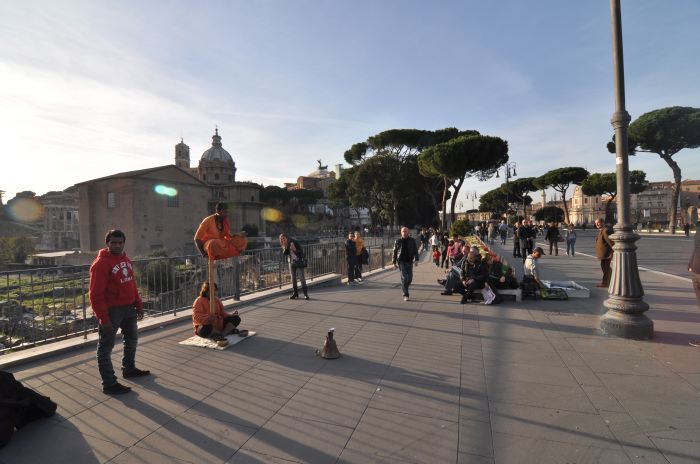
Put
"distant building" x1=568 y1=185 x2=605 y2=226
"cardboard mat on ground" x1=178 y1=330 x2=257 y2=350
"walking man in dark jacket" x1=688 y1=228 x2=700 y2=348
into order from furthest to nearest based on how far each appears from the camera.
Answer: "distant building" x1=568 y1=185 x2=605 y2=226
"cardboard mat on ground" x1=178 y1=330 x2=257 y2=350
"walking man in dark jacket" x1=688 y1=228 x2=700 y2=348

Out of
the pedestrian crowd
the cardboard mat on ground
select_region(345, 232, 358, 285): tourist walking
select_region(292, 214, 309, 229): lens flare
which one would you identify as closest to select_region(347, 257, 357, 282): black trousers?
select_region(345, 232, 358, 285): tourist walking

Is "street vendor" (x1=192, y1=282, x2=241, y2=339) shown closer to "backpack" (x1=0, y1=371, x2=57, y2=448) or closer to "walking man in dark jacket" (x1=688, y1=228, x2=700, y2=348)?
"backpack" (x1=0, y1=371, x2=57, y2=448)

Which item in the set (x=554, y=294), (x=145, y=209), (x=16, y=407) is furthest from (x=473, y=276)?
(x=145, y=209)

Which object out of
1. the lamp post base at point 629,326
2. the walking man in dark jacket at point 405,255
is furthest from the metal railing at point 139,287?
the lamp post base at point 629,326

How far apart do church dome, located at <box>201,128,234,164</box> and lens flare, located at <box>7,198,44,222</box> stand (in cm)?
4772

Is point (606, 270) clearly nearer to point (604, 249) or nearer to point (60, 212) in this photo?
point (604, 249)

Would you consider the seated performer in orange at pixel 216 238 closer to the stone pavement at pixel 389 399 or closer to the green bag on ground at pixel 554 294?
the stone pavement at pixel 389 399

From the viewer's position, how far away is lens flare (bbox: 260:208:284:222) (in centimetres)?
7488

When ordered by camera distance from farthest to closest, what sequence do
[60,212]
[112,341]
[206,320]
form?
[60,212]
[206,320]
[112,341]

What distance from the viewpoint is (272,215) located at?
3049 inches

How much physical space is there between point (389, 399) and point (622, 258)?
3.85 meters

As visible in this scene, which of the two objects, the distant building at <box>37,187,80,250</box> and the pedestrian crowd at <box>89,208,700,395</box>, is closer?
the pedestrian crowd at <box>89,208,700,395</box>

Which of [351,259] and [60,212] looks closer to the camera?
[351,259]

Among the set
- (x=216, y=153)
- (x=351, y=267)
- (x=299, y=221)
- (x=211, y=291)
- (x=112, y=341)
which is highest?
(x=216, y=153)
